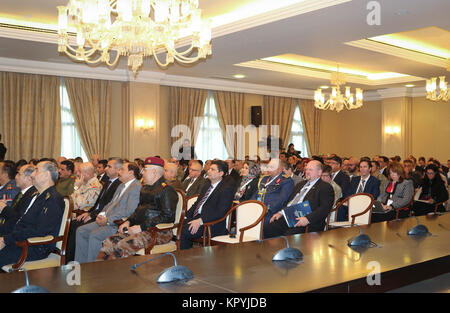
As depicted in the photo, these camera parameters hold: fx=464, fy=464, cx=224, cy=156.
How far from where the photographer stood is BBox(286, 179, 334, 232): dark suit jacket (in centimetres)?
486

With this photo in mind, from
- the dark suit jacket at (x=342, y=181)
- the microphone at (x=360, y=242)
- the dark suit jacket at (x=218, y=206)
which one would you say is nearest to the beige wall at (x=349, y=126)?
the dark suit jacket at (x=342, y=181)

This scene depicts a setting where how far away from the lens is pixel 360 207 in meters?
5.86

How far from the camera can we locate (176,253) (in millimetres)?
2908

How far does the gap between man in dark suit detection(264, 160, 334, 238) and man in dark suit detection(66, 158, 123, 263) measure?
211 cm

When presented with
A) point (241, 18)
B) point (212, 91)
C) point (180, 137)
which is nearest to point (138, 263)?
point (241, 18)

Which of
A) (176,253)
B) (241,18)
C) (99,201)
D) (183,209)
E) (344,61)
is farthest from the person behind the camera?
(344,61)

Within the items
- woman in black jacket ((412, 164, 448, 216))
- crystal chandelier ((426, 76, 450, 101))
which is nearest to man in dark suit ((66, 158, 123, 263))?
woman in black jacket ((412, 164, 448, 216))

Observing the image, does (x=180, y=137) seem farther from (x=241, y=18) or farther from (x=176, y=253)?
(x=176, y=253)

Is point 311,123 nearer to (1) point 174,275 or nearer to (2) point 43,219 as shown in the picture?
(2) point 43,219

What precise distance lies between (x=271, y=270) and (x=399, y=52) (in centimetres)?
802

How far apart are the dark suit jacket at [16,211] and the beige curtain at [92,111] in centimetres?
617

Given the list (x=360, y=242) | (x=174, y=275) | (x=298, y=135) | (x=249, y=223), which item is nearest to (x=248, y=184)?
(x=249, y=223)

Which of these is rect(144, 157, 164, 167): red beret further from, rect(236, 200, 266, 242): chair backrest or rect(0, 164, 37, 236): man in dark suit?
rect(0, 164, 37, 236): man in dark suit
